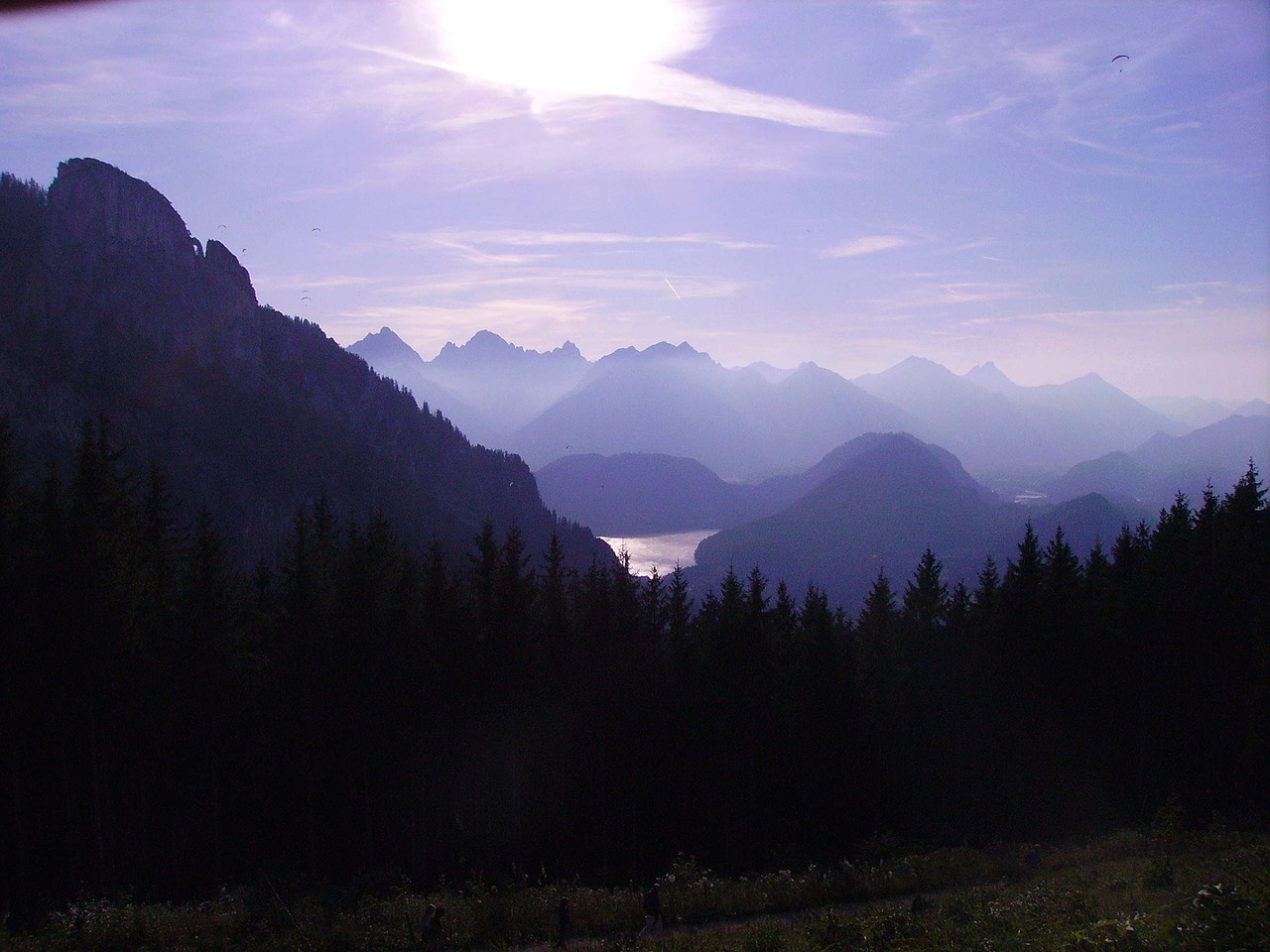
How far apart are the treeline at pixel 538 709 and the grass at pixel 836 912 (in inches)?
264

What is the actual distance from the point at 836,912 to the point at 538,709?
48.8 ft

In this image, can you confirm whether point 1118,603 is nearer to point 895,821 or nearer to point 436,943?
point 895,821

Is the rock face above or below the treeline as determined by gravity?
above

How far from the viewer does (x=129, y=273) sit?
586 feet

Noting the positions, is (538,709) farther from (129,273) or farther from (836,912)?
(129,273)

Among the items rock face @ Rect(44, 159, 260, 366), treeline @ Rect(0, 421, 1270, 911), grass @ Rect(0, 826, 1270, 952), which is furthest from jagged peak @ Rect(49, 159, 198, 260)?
grass @ Rect(0, 826, 1270, 952)

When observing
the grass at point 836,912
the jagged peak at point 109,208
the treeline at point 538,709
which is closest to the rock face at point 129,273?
the jagged peak at point 109,208

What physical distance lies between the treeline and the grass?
22.0 feet

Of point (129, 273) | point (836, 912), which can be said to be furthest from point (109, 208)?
point (836, 912)

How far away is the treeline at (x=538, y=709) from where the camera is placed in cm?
2372

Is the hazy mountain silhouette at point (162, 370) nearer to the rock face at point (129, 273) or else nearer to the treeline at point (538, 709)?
the rock face at point (129, 273)

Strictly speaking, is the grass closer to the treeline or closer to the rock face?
the treeline

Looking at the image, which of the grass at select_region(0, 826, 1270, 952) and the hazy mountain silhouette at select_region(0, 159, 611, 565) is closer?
the grass at select_region(0, 826, 1270, 952)

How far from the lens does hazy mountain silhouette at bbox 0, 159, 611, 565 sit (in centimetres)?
15050
